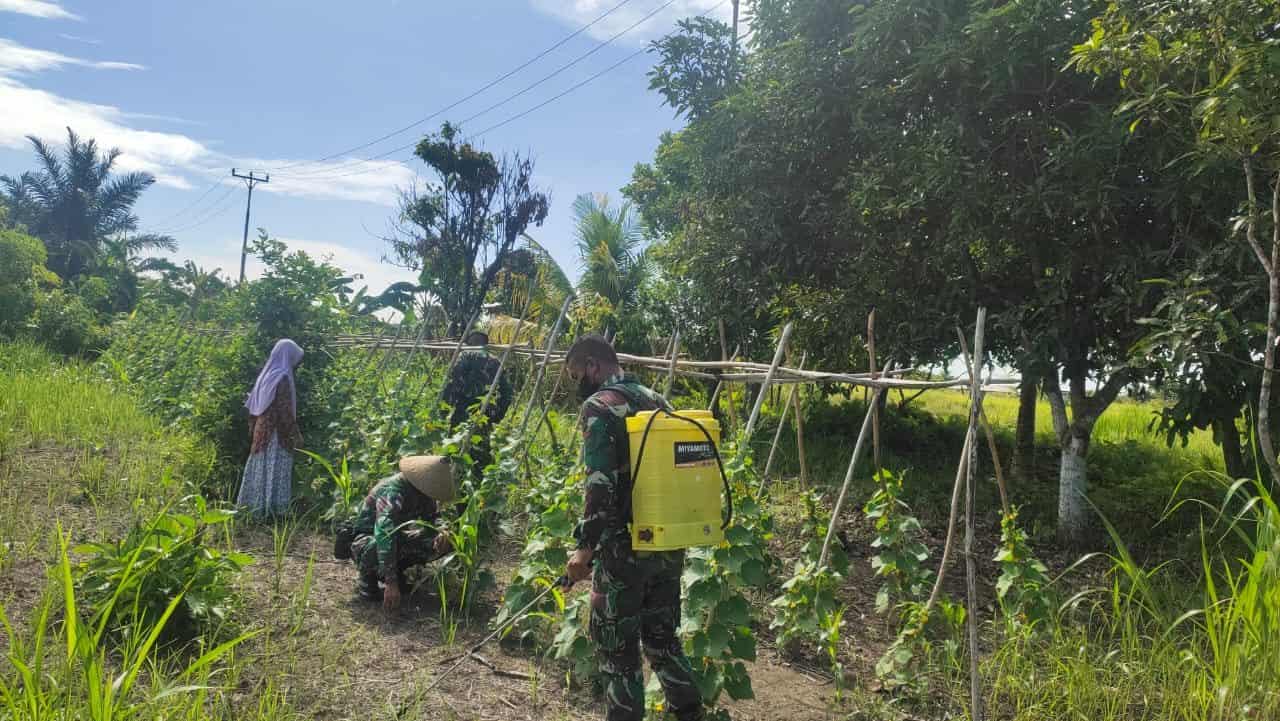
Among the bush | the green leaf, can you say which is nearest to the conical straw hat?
the green leaf

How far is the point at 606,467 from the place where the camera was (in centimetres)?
290

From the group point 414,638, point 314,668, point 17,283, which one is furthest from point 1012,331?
point 17,283

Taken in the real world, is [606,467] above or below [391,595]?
above

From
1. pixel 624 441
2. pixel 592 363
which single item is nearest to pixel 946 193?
pixel 592 363

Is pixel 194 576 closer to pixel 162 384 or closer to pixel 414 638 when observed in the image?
pixel 414 638

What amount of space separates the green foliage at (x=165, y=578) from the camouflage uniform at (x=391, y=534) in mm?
785

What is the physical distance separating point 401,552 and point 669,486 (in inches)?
89.5

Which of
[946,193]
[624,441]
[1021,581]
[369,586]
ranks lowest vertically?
[369,586]

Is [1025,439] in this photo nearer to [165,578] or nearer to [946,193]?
[946,193]

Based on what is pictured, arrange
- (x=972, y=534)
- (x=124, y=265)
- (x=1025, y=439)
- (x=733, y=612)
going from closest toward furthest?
(x=972, y=534) < (x=733, y=612) < (x=1025, y=439) < (x=124, y=265)

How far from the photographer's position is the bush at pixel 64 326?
1470 centimetres

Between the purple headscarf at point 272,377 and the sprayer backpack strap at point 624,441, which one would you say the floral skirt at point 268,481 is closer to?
the purple headscarf at point 272,377

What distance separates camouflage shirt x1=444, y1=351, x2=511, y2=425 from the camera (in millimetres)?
6215

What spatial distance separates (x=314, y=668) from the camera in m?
3.46
